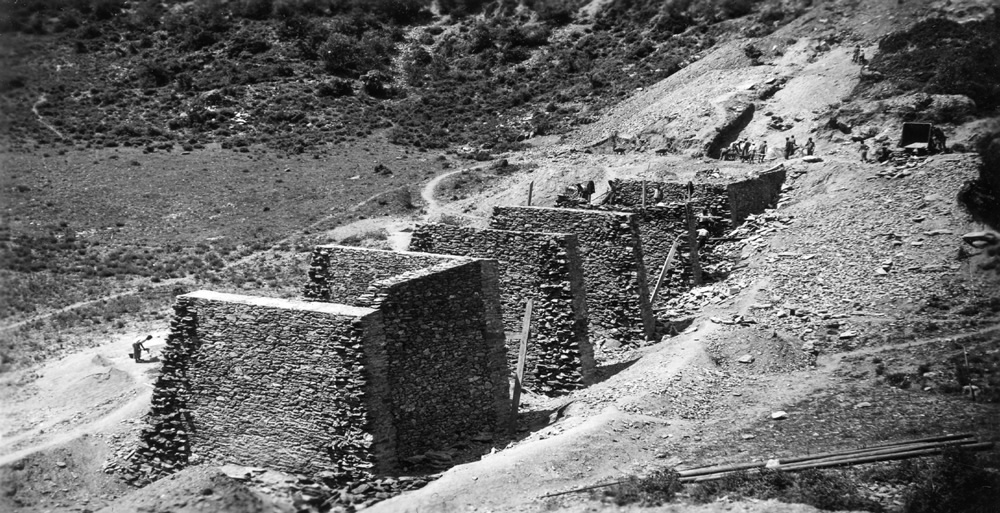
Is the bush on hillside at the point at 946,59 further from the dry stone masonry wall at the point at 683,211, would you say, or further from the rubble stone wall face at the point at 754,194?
the dry stone masonry wall at the point at 683,211

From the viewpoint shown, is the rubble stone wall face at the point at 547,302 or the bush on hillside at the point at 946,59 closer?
the rubble stone wall face at the point at 547,302

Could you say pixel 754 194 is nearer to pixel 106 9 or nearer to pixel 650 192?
pixel 650 192

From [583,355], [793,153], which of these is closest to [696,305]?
[583,355]

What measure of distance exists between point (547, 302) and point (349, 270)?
11.7 ft

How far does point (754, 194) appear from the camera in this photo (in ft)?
90.6

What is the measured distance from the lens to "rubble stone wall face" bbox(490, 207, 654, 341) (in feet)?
70.7

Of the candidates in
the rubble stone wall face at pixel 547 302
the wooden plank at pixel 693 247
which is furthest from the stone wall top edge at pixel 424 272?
the wooden plank at pixel 693 247

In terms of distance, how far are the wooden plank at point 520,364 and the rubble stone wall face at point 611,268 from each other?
2421mm

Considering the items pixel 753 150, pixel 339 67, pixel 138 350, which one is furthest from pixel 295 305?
pixel 339 67

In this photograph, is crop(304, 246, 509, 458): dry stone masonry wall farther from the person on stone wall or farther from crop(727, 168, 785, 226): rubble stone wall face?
crop(727, 168, 785, 226): rubble stone wall face

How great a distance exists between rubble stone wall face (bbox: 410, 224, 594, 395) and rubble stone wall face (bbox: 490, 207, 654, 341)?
1.85m

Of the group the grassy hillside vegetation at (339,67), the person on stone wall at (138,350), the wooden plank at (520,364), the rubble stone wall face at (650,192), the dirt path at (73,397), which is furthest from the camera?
the grassy hillside vegetation at (339,67)

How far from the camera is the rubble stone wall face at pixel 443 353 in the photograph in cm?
1540

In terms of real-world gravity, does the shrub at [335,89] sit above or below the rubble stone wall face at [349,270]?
below
